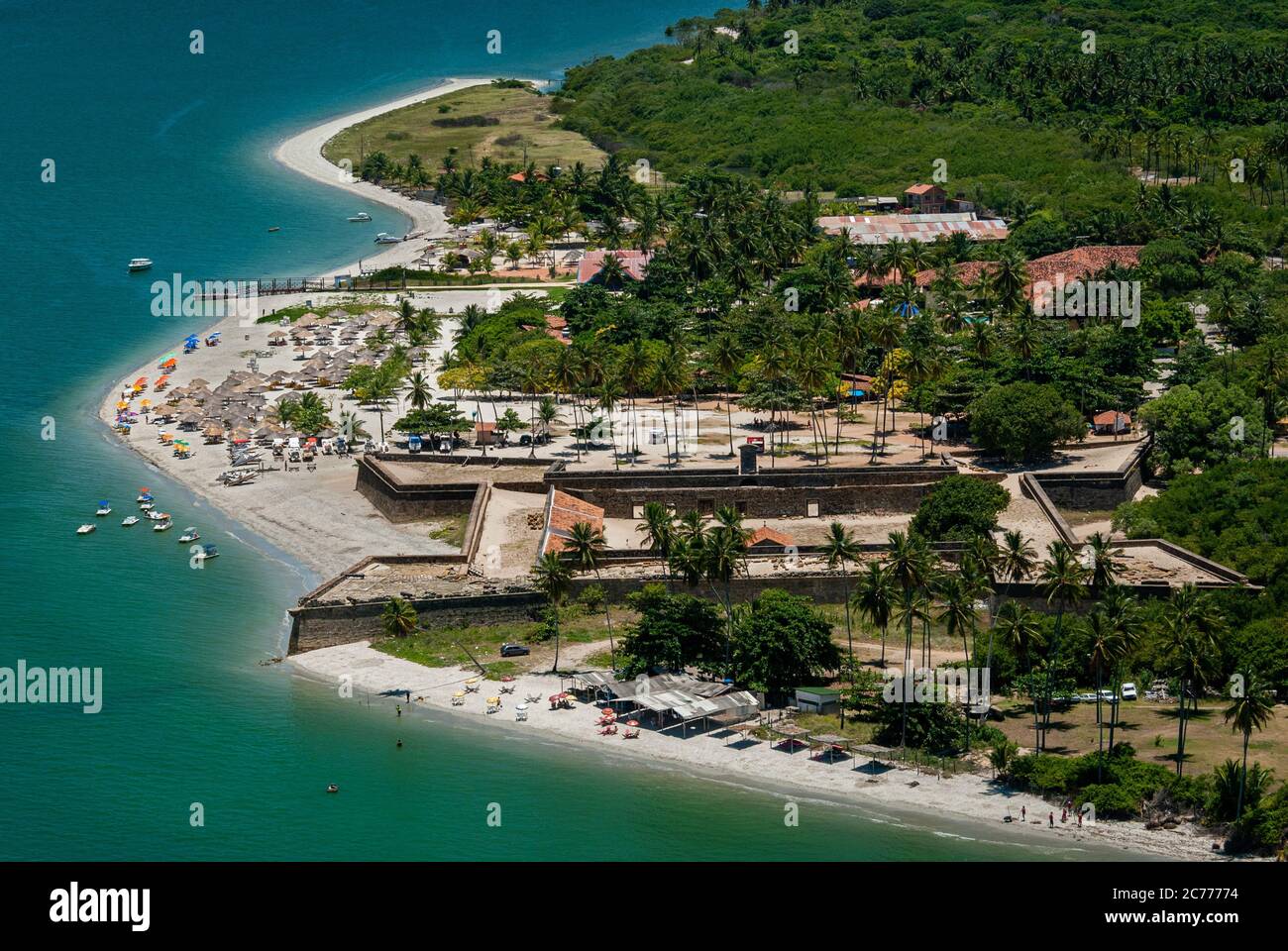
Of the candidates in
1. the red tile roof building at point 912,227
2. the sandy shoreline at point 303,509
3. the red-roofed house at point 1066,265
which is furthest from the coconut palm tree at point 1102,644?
the red tile roof building at point 912,227

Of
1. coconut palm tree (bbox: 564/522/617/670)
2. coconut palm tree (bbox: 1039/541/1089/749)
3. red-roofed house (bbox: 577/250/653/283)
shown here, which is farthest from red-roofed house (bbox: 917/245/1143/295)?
coconut palm tree (bbox: 1039/541/1089/749)

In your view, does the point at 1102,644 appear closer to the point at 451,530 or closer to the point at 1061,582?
the point at 1061,582

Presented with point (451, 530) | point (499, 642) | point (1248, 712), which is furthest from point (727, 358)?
point (1248, 712)

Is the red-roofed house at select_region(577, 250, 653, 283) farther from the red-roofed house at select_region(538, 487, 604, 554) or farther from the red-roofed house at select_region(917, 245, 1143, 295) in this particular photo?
the red-roofed house at select_region(538, 487, 604, 554)

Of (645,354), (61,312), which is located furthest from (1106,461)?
(61,312)

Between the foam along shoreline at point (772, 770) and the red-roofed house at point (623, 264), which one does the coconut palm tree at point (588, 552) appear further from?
A: the red-roofed house at point (623, 264)

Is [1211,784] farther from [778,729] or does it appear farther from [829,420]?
[829,420]
